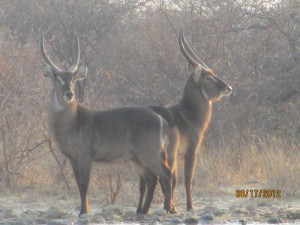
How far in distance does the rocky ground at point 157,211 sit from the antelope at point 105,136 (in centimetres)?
34

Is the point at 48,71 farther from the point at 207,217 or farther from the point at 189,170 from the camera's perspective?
the point at 207,217

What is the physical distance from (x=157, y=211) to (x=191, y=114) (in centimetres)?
130

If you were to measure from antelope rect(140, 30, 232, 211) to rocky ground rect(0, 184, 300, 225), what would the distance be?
48cm

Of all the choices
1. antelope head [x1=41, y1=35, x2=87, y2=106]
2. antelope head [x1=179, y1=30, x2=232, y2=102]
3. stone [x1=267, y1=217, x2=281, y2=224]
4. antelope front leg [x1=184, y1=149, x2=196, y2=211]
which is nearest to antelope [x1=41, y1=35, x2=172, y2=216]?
antelope head [x1=41, y1=35, x2=87, y2=106]

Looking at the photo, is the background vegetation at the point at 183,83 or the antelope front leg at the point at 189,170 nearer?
the antelope front leg at the point at 189,170

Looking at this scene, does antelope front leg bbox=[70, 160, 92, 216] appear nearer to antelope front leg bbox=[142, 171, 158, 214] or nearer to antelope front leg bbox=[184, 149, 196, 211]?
antelope front leg bbox=[142, 171, 158, 214]

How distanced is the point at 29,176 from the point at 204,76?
9.84 ft

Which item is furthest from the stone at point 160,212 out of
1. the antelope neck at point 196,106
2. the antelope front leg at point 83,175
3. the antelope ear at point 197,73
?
the antelope ear at point 197,73

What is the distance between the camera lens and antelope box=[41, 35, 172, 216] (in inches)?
336

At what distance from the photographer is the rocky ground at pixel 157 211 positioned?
8.12 metres

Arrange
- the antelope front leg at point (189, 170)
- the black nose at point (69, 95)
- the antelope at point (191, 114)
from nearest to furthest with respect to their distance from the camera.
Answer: the black nose at point (69, 95) < the antelope at point (191, 114) < the antelope front leg at point (189, 170)

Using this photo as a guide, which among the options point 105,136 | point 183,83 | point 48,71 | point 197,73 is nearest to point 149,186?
point 105,136

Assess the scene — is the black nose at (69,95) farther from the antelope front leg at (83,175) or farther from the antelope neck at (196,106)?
the antelope neck at (196,106)

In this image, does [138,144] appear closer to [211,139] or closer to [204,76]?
[204,76]
